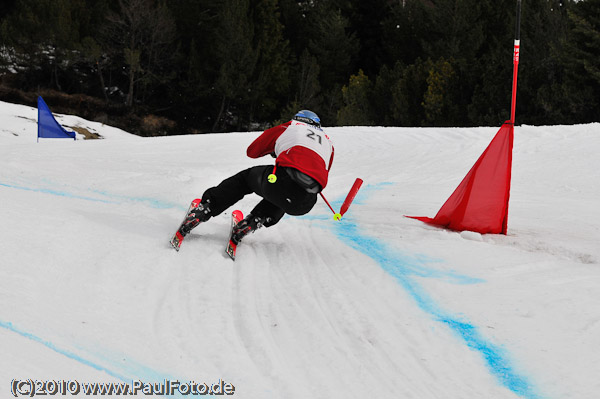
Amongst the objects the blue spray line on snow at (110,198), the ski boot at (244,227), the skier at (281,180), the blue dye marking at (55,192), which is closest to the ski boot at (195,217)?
the skier at (281,180)

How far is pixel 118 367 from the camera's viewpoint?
2449 millimetres

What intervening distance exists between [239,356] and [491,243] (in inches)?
119

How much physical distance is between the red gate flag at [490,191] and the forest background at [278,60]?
17293mm

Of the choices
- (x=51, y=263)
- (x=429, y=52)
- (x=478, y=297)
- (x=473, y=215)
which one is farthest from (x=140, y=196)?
(x=429, y=52)

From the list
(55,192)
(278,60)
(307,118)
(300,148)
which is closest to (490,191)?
(307,118)

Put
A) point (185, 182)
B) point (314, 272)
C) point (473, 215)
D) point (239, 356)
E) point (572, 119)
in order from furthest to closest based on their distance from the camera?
point (572, 119) → point (185, 182) → point (473, 215) → point (314, 272) → point (239, 356)

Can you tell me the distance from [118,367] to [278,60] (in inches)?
1170

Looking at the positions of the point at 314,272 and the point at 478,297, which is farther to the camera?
the point at 314,272

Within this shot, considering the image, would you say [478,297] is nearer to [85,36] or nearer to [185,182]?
[185,182]

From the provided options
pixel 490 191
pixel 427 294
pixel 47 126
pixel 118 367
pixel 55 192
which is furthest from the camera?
pixel 47 126

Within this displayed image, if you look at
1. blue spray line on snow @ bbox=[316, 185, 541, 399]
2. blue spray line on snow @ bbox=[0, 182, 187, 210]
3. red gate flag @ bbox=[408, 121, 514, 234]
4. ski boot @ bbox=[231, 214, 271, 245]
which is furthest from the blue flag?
red gate flag @ bbox=[408, 121, 514, 234]

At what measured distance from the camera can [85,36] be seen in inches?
1156

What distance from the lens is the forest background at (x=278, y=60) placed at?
2316cm

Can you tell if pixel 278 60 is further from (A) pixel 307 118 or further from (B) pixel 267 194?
(B) pixel 267 194
